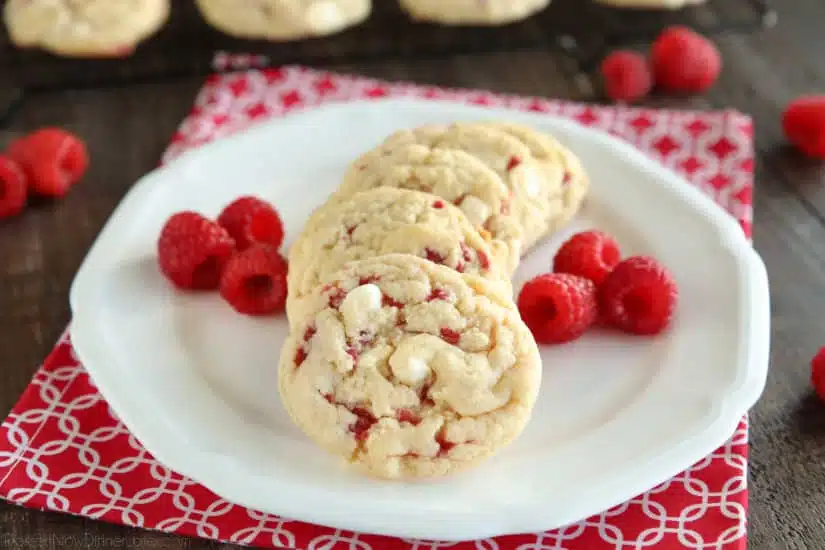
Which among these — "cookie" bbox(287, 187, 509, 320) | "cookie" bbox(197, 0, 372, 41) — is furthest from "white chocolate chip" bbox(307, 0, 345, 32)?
"cookie" bbox(287, 187, 509, 320)

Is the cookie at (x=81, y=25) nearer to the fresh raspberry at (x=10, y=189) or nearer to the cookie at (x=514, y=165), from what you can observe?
the fresh raspberry at (x=10, y=189)

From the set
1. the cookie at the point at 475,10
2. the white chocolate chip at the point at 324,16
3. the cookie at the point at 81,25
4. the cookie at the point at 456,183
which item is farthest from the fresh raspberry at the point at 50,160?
the cookie at the point at 475,10

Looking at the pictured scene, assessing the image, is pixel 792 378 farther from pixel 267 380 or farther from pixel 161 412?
pixel 161 412

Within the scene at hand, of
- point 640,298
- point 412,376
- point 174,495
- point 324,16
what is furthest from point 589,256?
point 324,16

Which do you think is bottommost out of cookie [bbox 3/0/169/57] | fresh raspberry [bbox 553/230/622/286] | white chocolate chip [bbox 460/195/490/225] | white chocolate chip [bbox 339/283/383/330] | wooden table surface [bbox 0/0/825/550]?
wooden table surface [bbox 0/0/825/550]

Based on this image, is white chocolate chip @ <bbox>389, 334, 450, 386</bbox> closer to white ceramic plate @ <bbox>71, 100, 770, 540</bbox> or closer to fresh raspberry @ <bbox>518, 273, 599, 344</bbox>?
white ceramic plate @ <bbox>71, 100, 770, 540</bbox>

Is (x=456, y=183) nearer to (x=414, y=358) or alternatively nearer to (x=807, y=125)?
(x=414, y=358)

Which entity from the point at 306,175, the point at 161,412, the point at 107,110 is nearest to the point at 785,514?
the point at 161,412
